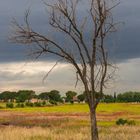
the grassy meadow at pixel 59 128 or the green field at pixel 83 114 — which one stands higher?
the green field at pixel 83 114

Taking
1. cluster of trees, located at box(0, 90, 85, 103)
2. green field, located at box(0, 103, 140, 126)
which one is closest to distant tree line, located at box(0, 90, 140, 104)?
cluster of trees, located at box(0, 90, 85, 103)

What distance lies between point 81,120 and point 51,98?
113 meters

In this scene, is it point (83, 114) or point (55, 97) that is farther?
point (55, 97)

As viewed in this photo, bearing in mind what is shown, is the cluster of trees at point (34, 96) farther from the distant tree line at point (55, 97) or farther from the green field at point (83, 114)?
the green field at point (83, 114)

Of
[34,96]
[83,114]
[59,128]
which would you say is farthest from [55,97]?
[59,128]

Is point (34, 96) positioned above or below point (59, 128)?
above

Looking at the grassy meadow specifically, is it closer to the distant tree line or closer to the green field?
the green field

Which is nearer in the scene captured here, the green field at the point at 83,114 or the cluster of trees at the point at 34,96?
the green field at the point at 83,114

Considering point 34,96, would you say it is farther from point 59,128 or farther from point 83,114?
point 59,128

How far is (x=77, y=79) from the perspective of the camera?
25.2 meters

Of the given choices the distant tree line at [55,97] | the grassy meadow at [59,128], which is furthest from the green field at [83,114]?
the distant tree line at [55,97]

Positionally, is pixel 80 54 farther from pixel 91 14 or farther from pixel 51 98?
pixel 51 98

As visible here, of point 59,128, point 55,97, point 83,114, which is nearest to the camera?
point 59,128

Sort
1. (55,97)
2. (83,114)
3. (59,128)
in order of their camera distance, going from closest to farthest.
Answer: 1. (59,128)
2. (83,114)
3. (55,97)
